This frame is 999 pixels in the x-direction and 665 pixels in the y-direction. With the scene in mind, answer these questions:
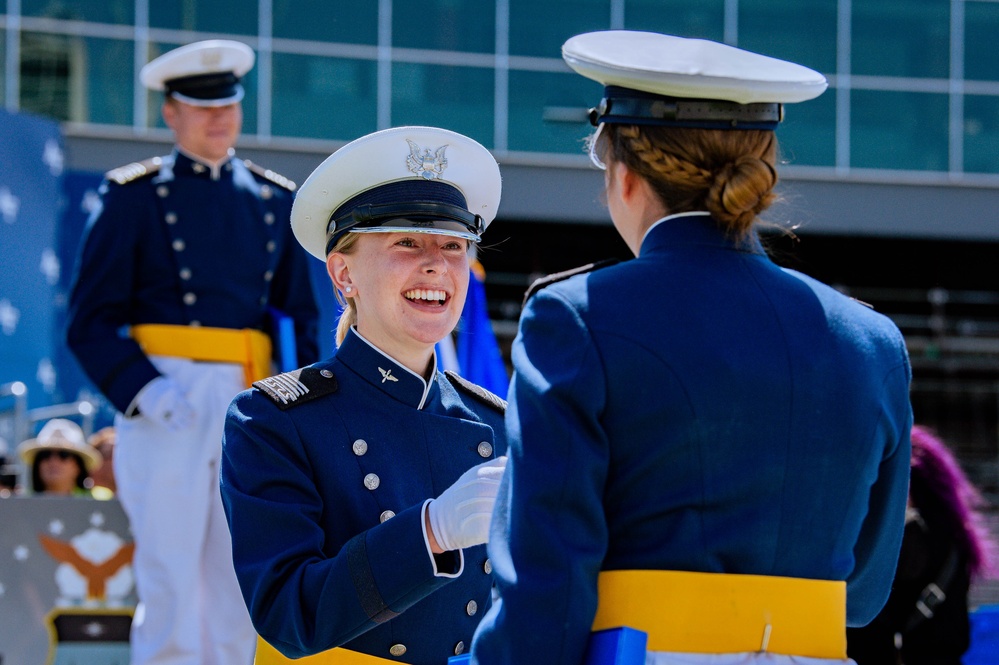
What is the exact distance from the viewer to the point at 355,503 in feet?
9.16

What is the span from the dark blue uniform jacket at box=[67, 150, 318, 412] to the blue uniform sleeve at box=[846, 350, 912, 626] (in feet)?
9.92

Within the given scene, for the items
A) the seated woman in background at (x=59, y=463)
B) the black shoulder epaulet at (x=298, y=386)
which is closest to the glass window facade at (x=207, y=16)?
the seated woman in background at (x=59, y=463)

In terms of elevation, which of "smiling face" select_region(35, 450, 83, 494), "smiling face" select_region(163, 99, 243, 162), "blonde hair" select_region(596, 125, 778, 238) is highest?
"smiling face" select_region(163, 99, 243, 162)

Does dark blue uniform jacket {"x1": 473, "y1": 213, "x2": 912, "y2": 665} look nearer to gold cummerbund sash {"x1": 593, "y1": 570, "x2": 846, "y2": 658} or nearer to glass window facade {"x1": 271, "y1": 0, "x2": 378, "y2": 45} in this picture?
gold cummerbund sash {"x1": 593, "y1": 570, "x2": 846, "y2": 658}

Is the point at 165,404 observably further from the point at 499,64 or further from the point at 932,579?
the point at 499,64

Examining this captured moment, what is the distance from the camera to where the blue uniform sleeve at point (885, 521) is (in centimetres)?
222

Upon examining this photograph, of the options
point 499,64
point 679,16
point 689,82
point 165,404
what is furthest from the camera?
point 679,16

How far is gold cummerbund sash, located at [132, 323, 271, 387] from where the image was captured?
4.90 metres

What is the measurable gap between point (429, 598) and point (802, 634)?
0.96 meters

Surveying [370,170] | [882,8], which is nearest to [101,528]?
[370,170]

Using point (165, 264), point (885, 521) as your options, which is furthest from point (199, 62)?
point (885, 521)

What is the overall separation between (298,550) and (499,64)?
45.9 feet

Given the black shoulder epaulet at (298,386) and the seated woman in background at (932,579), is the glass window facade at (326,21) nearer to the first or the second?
the seated woman in background at (932,579)

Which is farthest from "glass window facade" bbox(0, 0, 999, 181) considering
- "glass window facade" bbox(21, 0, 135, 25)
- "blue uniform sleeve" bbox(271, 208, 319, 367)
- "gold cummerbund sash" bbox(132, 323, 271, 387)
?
"gold cummerbund sash" bbox(132, 323, 271, 387)
